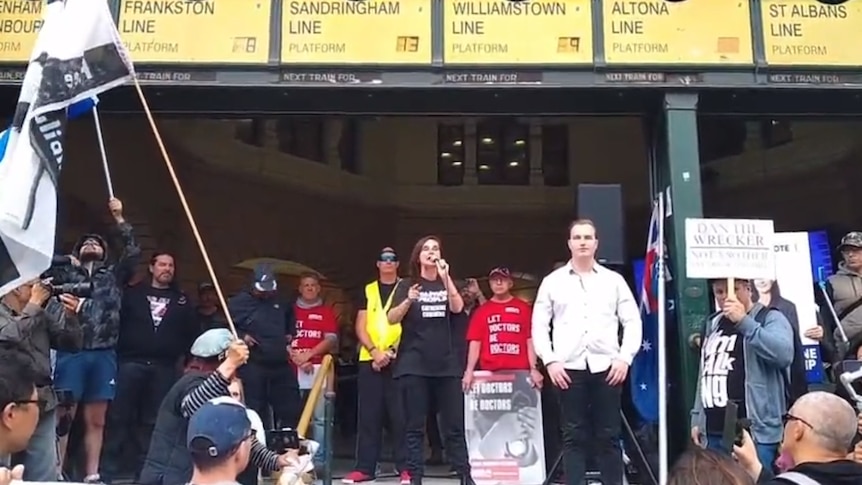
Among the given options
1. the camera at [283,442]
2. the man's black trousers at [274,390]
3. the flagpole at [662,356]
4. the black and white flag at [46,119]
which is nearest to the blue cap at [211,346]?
the camera at [283,442]

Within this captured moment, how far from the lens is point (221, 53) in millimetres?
7875

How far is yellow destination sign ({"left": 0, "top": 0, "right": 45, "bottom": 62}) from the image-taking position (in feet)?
25.9

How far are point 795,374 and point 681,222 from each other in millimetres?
1787

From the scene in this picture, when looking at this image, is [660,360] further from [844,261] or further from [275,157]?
[275,157]

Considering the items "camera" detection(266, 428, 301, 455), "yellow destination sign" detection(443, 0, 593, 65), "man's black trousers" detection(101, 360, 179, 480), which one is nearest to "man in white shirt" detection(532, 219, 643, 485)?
"yellow destination sign" detection(443, 0, 593, 65)

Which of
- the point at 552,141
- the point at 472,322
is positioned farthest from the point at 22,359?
the point at 552,141

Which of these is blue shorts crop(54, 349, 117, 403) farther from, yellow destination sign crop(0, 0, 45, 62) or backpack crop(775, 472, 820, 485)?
backpack crop(775, 472, 820, 485)

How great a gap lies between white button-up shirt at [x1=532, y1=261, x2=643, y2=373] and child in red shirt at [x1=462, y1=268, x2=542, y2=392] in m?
1.05

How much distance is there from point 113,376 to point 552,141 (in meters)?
11.4

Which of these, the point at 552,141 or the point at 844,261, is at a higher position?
the point at 552,141

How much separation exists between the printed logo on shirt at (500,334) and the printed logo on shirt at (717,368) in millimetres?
1737

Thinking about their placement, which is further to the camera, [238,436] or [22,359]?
[22,359]

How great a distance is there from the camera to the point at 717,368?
6.26 meters

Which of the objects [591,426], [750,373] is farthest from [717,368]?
[591,426]
